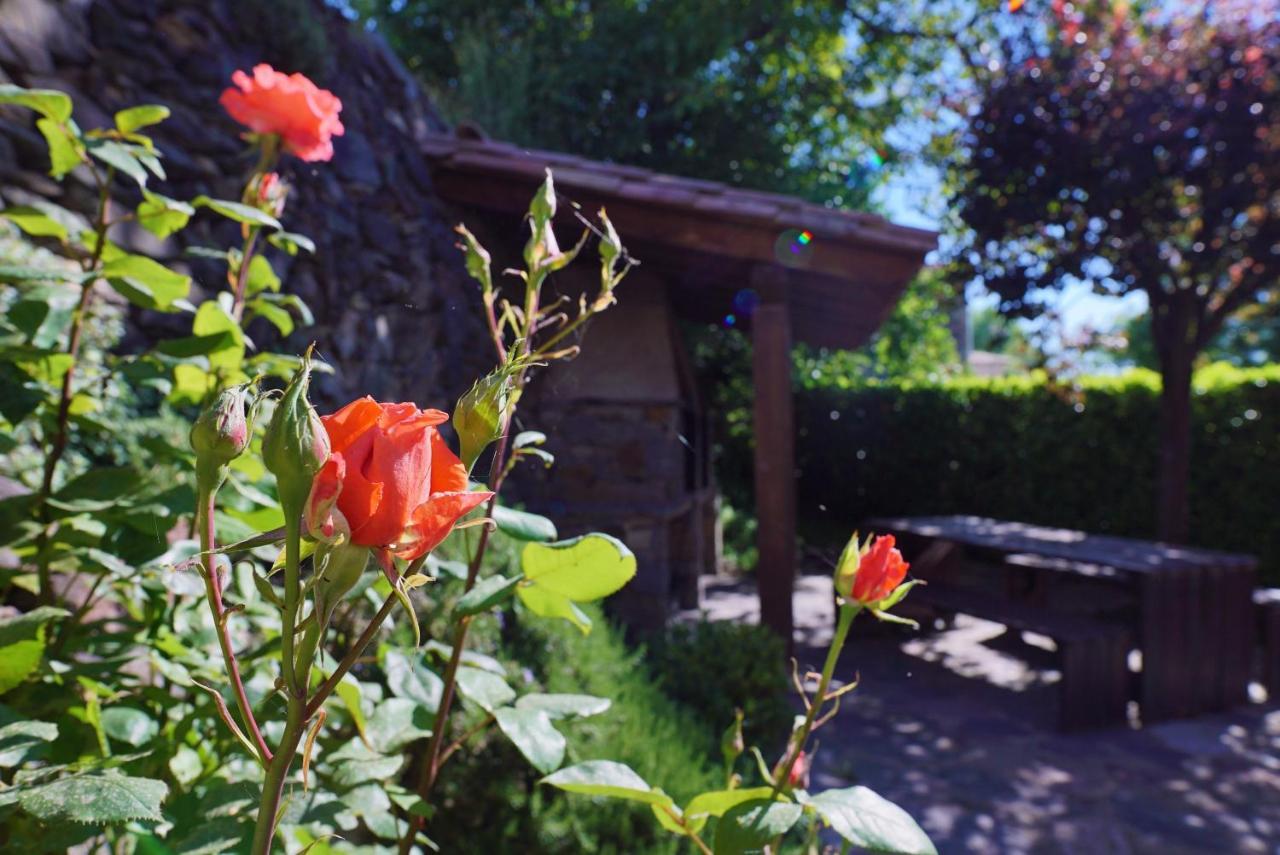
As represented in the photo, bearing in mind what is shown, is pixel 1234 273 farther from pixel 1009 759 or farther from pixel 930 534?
pixel 1009 759

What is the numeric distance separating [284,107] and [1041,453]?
7.24 metres

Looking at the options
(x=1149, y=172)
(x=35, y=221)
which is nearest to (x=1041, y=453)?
(x=1149, y=172)

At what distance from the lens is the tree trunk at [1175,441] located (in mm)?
5688

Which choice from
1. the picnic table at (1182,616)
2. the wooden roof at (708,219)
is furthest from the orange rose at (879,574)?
the picnic table at (1182,616)

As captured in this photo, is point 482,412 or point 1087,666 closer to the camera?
point 482,412

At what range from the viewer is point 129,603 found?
934mm

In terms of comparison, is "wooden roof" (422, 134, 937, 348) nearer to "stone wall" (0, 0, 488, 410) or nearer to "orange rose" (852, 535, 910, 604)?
"stone wall" (0, 0, 488, 410)

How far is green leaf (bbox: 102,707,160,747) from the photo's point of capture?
0.67m

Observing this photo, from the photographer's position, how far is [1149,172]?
17.2 ft

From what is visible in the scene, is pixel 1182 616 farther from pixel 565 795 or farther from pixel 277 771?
pixel 277 771

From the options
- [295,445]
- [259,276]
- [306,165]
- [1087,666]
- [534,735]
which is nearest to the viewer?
[295,445]

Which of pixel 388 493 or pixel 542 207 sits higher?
pixel 542 207

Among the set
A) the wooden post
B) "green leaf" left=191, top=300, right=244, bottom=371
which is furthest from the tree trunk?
"green leaf" left=191, top=300, right=244, bottom=371

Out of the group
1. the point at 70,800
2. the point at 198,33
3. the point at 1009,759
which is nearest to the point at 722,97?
the point at 198,33
